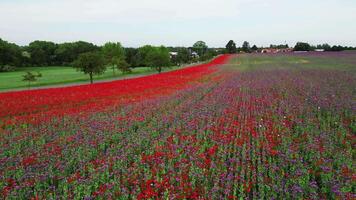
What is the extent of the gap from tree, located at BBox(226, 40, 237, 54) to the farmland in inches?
5551

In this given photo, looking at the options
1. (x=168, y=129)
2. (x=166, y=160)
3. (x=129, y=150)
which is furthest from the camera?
(x=168, y=129)

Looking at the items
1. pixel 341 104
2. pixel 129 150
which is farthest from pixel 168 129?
pixel 341 104

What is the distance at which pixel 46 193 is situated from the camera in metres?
7.20

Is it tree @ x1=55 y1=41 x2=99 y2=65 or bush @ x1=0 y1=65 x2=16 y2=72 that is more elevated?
tree @ x1=55 y1=41 x2=99 y2=65

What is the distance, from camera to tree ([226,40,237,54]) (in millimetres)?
155625

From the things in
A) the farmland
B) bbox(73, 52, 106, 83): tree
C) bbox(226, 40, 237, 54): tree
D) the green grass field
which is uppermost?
bbox(226, 40, 237, 54): tree

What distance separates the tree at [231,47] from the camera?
15562 centimetres

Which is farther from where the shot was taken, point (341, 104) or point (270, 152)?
point (341, 104)

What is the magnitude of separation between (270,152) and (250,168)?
140 cm

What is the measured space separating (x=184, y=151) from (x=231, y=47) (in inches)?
5989

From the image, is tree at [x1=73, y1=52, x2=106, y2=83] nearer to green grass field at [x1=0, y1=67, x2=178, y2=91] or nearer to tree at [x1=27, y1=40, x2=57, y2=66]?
green grass field at [x1=0, y1=67, x2=178, y2=91]

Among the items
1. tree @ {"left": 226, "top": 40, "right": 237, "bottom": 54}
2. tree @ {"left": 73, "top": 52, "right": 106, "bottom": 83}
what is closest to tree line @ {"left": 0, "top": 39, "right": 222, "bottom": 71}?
tree @ {"left": 73, "top": 52, "right": 106, "bottom": 83}

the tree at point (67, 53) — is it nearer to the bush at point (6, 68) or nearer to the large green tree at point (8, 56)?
the large green tree at point (8, 56)

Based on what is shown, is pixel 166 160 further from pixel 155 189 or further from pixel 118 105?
pixel 118 105
